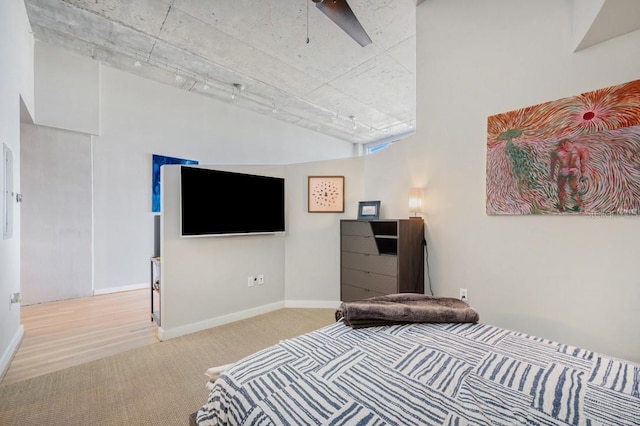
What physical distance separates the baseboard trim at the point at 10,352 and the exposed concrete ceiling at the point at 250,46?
3.50 meters

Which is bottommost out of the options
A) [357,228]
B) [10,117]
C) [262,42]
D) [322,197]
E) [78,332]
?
[78,332]

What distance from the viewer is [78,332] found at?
9.78 ft

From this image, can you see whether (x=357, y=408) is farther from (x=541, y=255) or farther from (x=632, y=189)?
(x=632, y=189)

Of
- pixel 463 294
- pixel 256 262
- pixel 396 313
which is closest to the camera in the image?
pixel 396 313

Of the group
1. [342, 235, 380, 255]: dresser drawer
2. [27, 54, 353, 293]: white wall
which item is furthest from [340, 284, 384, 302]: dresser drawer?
[27, 54, 353, 293]: white wall

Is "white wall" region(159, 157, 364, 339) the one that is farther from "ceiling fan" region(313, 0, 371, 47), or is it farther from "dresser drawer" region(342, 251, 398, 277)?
"ceiling fan" region(313, 0, 371, 47)

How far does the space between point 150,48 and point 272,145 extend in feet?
9.80

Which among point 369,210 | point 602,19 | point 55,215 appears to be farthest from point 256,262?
point 602,19

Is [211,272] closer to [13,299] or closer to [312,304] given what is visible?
[312,304]

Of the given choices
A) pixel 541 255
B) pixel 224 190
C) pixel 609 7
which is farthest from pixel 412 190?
pixel 224 190

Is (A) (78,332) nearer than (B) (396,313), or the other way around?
(B) (396,313)

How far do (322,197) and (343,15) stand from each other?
2.05 meters

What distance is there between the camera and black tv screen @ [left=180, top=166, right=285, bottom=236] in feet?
9.36

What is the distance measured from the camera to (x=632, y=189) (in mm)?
1833
